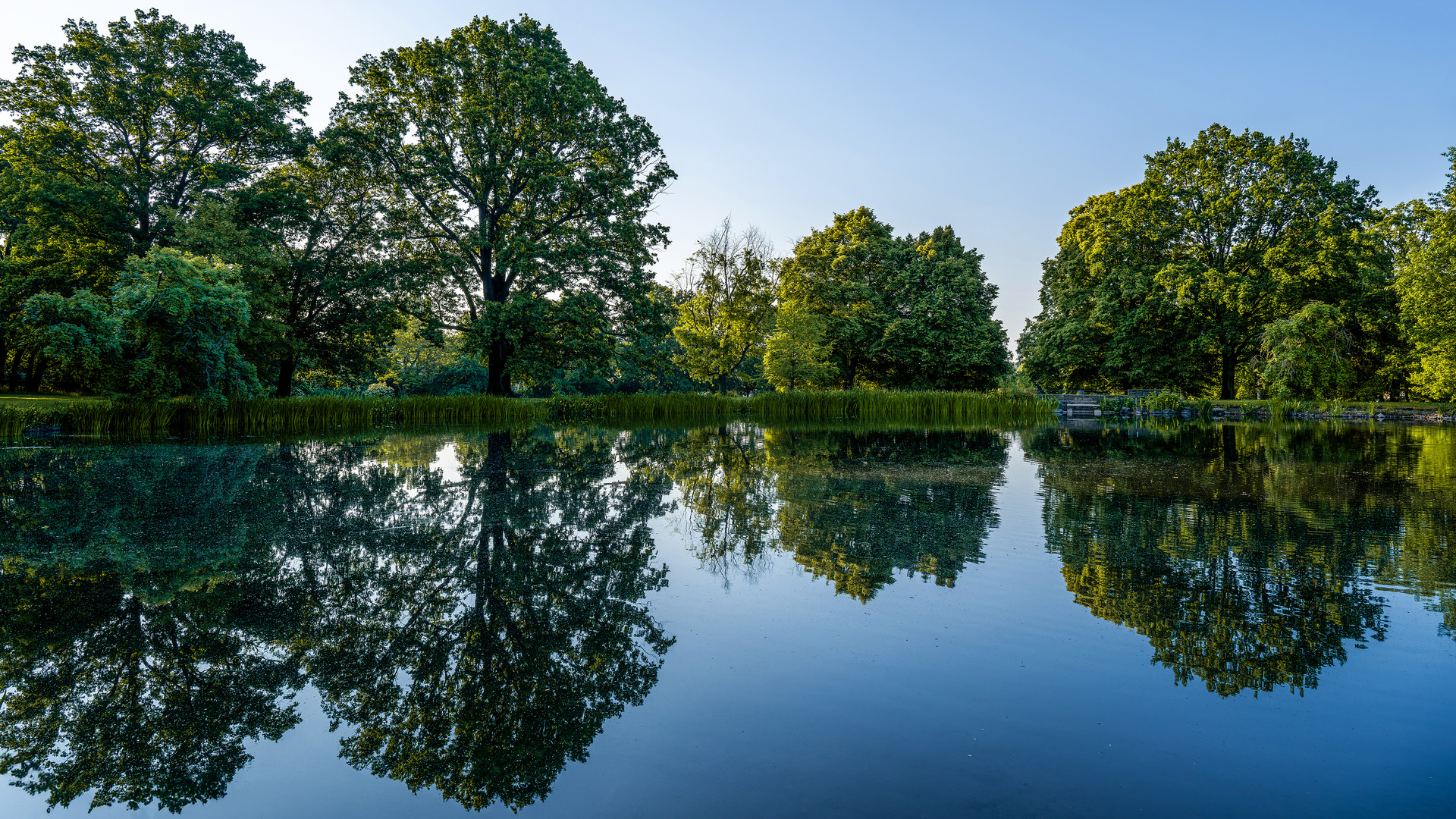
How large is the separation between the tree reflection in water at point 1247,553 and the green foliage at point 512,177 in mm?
17192

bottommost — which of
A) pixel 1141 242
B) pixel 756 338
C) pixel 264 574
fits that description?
pixel 264 574

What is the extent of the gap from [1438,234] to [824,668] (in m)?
34.1

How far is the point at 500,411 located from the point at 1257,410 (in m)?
27.2

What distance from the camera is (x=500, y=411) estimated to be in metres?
20.5

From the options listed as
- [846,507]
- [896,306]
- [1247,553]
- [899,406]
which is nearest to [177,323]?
[846,507]

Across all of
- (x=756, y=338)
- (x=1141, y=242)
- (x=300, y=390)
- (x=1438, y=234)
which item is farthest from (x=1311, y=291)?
(x=300, y=390)

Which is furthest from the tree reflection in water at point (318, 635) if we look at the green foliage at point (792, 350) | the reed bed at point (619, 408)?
the green foliage at point (792, 350)

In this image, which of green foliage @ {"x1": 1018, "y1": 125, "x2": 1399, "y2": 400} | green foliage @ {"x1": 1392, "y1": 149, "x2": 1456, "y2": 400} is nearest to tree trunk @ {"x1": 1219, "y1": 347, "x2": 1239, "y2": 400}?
green foliage @ {"x1": 1018, "y1": 125, "x2": 1399, "y2": 400}

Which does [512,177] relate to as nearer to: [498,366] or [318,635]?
[498,366]

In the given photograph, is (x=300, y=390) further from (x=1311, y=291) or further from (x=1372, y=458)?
(x=1311, y=291)

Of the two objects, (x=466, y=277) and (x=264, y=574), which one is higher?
(x=466, y=277)

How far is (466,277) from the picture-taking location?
2417 centimetres

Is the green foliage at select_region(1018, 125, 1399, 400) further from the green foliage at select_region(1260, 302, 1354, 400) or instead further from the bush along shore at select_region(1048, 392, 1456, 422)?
the bush along shore at select_region(1048, 392, 1456, 422)

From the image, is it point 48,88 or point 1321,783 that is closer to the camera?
point 1321,783
